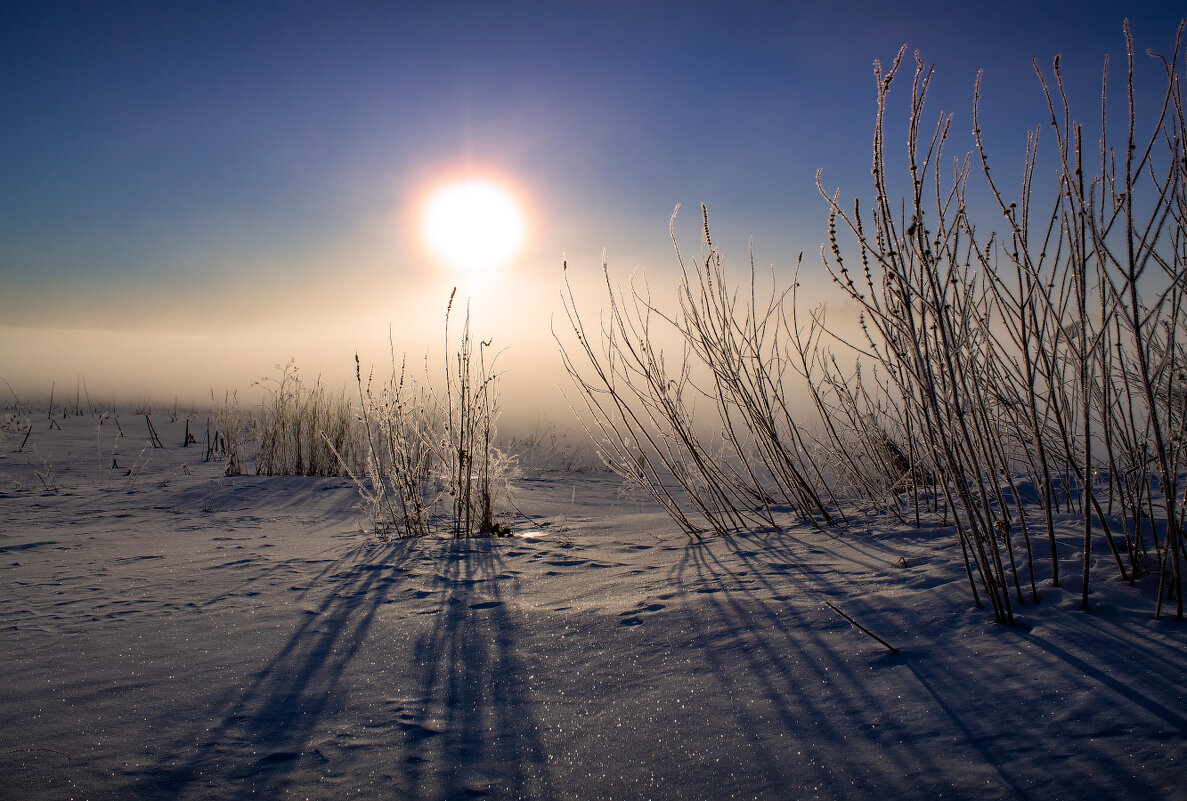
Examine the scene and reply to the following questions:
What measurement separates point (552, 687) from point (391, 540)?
1.96 m

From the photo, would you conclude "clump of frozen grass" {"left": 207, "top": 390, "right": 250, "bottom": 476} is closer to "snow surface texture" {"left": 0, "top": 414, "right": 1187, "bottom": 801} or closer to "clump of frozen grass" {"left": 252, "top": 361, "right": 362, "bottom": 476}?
"clump of frozen grass" {"left": 252, "top": 361, "right": 362, "bottom": 476}

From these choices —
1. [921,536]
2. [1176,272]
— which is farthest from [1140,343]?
[921,536]

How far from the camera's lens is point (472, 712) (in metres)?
1.27

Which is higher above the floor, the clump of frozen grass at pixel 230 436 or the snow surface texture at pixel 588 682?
the clump of frozen grass at pixel 230 436

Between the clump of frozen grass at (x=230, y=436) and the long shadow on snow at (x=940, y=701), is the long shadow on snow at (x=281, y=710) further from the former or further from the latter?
the clump of frozen grass at (x=230, y=436)

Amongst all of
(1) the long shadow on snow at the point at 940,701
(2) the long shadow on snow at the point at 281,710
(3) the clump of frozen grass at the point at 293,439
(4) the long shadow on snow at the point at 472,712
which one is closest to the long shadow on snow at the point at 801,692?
(1) the long shadow on snow at the point at 940,701

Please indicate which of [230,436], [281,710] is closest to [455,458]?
[281,710]

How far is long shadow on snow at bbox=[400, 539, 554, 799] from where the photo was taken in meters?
1.05

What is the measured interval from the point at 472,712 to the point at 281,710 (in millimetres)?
387

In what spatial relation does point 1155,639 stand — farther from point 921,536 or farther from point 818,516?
point 818,516

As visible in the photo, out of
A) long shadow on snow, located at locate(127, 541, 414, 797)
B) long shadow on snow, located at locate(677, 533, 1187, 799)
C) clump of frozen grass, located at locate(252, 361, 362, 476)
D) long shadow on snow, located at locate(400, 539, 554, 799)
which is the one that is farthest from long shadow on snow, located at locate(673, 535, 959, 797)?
clump of frozen grass, located at locate(252, 361, 362, 476)

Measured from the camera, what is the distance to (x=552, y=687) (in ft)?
4.48

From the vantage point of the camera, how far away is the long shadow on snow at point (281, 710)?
1.05 meters

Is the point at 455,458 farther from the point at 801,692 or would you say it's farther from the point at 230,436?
the point at 230,436
